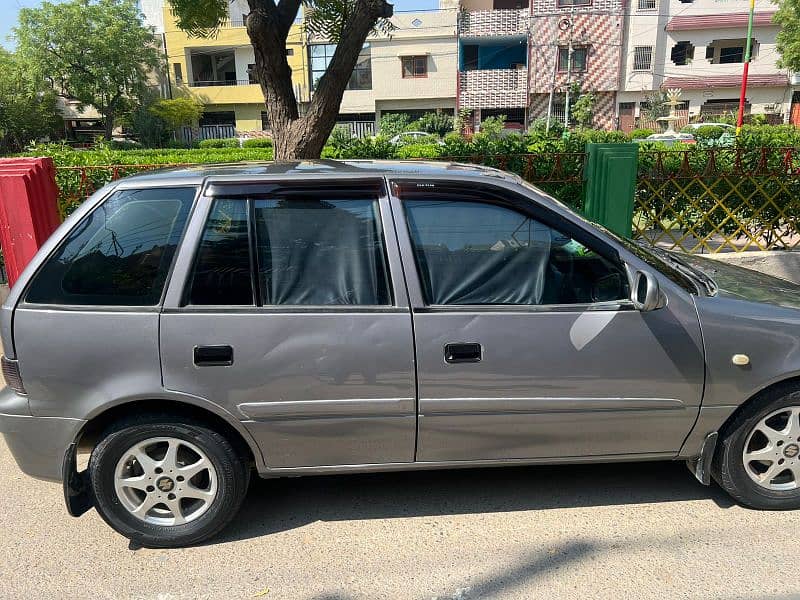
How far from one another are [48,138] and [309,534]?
A: 4539 centimetres

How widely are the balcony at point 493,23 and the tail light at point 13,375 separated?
1599 inches

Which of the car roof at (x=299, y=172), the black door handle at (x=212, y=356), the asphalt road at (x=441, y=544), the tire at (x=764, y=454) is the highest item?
the car roof at (x=299, y=172)

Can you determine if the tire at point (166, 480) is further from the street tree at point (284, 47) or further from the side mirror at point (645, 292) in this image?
the street tree at point (284, 47)

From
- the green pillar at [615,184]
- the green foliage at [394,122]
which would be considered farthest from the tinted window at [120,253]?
the green foliage at [394,122]

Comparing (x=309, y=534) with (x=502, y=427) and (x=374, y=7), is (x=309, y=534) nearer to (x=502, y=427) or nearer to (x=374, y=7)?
(x=502, y=427)

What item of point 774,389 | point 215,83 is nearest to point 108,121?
point 215,83

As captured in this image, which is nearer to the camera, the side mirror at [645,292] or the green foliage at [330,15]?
the side mirror at [645,292]

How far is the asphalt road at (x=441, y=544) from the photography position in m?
2.71

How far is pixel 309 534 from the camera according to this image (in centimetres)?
311

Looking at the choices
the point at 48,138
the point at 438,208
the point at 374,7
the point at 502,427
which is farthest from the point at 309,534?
the point at 48,138

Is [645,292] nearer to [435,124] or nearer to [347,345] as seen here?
[347,345]

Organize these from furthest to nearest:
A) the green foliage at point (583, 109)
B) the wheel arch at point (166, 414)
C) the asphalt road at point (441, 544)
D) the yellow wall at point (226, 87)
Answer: the yellow wall at point (226, 87) → the green foliage at point (583, 109) → the wheel arch at point (166, 414) → the asphalt road at point (441, 544)

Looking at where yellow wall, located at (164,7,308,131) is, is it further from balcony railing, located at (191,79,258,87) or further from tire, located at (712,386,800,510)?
tire, located at (712,386,800,510)

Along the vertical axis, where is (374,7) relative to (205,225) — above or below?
above
